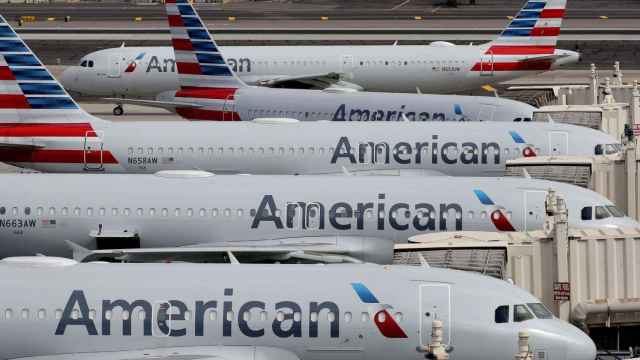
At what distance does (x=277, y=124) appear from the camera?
49281 millimetres

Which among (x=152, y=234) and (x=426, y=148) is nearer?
(x=152, y=234)

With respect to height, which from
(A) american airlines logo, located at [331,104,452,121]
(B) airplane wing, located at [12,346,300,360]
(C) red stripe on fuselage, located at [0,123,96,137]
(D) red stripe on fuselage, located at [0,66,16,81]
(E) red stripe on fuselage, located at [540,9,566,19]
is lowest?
(B) airplane wing, located at [12,346,300,360]

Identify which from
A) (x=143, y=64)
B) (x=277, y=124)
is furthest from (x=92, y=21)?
(x=277, y=124)

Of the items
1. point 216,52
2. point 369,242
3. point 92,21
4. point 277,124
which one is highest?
point 92,21

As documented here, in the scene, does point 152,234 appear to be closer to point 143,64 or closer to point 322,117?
point 322,117

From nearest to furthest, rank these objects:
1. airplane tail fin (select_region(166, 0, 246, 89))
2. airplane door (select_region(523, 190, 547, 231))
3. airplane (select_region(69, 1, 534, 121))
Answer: airplane door (select_region(523, 190, 547, 231)) → airplane (select_region(69, 1, 534, 121)) → airplane tail fin (select_region(166, 0, 246, 89))

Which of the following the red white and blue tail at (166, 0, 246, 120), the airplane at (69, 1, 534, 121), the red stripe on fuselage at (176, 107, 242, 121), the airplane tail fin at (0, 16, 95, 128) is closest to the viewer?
the airplane tail fin at (0, 16, 95, 128)

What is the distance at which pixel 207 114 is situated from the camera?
61.9m

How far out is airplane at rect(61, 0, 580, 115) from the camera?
7638 centimetres

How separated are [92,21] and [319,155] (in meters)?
74.4

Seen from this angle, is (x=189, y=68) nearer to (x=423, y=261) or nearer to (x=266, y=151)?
(x=266, y=151)

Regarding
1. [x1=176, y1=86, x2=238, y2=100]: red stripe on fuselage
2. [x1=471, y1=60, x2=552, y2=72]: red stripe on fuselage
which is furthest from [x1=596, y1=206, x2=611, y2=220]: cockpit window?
[x1=471, y1=60, x2=552, y2=72]: red stripe on fuselage

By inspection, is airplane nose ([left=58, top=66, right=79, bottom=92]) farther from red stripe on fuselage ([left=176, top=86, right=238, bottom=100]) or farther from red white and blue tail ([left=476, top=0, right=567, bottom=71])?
red white and blue tail ([left=476, top=0, right=567, bottom=71])

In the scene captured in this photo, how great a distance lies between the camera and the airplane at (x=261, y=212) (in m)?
37.6
